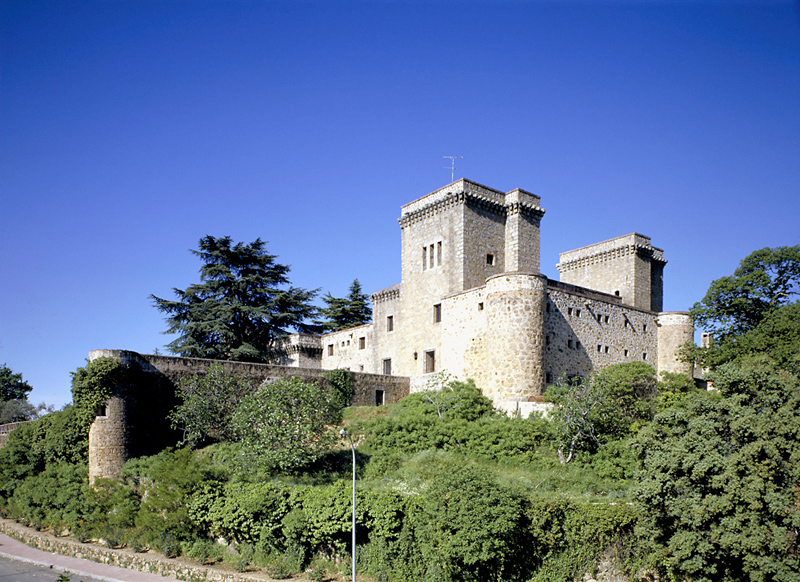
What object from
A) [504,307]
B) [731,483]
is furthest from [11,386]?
[731,483]

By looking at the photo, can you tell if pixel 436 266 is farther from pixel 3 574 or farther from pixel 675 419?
pixel 3 574

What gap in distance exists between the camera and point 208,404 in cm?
2898

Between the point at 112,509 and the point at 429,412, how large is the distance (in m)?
13.8

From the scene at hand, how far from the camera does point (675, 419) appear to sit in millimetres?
18016

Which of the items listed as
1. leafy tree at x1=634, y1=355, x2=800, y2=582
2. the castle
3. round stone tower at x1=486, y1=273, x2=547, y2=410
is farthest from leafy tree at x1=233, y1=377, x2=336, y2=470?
leafy tree at x1=634, y1=355, x2=800, y2=582

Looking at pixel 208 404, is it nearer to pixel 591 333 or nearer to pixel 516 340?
pixel 516 340

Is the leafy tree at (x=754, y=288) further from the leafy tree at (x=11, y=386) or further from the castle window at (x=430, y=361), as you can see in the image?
the leafy tree at (x=11, y=386)

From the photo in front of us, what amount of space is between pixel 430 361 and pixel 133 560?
713 inches

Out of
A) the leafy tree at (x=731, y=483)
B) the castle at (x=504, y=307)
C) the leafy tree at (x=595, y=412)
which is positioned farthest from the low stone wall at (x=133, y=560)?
the castle at (x=504, y=307)

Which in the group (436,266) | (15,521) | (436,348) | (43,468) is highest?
(436,266)

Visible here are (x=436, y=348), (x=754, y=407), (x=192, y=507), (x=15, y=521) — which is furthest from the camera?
(x=436, y=348)

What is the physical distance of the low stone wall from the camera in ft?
67.4

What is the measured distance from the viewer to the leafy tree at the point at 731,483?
1516 centimetres

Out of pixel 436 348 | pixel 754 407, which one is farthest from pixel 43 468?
pixel 754 407
